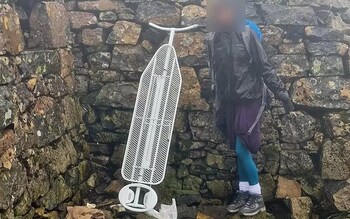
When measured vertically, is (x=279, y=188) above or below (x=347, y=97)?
below

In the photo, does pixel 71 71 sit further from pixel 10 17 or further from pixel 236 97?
pixel 236 97

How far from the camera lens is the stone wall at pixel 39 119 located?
3090 millimetres

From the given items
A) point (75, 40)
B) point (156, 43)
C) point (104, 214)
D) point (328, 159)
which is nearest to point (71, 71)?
point (75, 40)

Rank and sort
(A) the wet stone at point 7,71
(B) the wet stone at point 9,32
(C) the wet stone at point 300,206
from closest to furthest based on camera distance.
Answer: (A) the wet stone at point 7,71 → (B) the wet stone at point 9,32 → (C) the wet stone at point 300,206

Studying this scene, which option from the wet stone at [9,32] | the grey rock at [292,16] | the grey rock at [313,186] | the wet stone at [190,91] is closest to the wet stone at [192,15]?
the wet stone at [190,91]

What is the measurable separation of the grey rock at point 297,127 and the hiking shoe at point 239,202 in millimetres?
806

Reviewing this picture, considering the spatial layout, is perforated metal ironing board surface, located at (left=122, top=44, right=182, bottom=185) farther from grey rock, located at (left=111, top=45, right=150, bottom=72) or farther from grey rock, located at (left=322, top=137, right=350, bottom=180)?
grey rock, located at (left=322, top=137, right=350, bottom=180)

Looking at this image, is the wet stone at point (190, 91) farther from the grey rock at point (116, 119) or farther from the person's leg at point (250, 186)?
the person's leg at point (250, 186)

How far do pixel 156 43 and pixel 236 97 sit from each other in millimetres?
1270

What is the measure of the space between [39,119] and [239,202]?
→ 1.90 m

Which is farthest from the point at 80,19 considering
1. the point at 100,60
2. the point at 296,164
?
the point at 296,164

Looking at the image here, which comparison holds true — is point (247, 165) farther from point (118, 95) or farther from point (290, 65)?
point (118, 95)

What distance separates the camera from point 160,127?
3980 millimetres

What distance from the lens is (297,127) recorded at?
4.43 m
